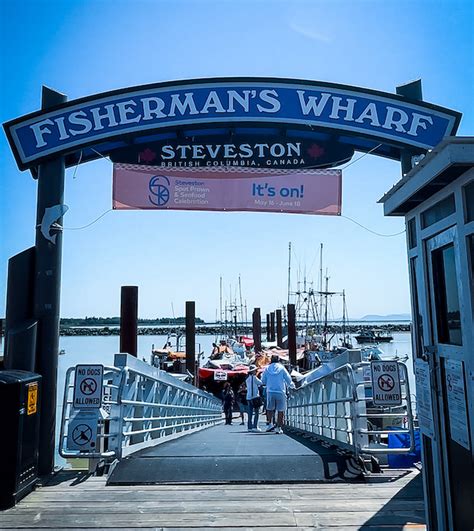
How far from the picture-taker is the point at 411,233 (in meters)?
3.86

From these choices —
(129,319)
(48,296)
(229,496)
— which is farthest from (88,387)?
(129,319)

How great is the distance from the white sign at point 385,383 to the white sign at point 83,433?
3133mm

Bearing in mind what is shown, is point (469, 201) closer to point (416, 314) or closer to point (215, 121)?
point (416, 314)

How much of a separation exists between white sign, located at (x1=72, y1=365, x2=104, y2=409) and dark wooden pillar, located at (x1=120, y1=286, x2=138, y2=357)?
8.93 ft

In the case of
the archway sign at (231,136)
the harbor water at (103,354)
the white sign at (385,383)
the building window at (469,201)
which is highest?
the archway sign at (231,136)

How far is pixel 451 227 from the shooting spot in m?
3.09

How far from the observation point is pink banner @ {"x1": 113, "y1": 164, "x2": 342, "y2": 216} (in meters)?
6.71

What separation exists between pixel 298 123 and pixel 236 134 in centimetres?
90

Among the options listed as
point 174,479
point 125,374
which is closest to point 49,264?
point 125,374

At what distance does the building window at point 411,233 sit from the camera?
3785 millimetres

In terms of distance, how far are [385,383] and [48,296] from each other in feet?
13.4

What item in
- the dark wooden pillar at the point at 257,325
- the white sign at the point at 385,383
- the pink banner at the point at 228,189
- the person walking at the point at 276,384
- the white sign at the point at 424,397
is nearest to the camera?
the white sign at the point at 424,397

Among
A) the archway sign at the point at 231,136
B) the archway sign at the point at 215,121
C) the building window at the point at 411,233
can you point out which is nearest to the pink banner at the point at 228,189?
the archway sign at the point at 231,136

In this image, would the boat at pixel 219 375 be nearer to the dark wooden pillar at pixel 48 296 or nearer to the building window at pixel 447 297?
the dark wooden pillar at pixel 48 296
